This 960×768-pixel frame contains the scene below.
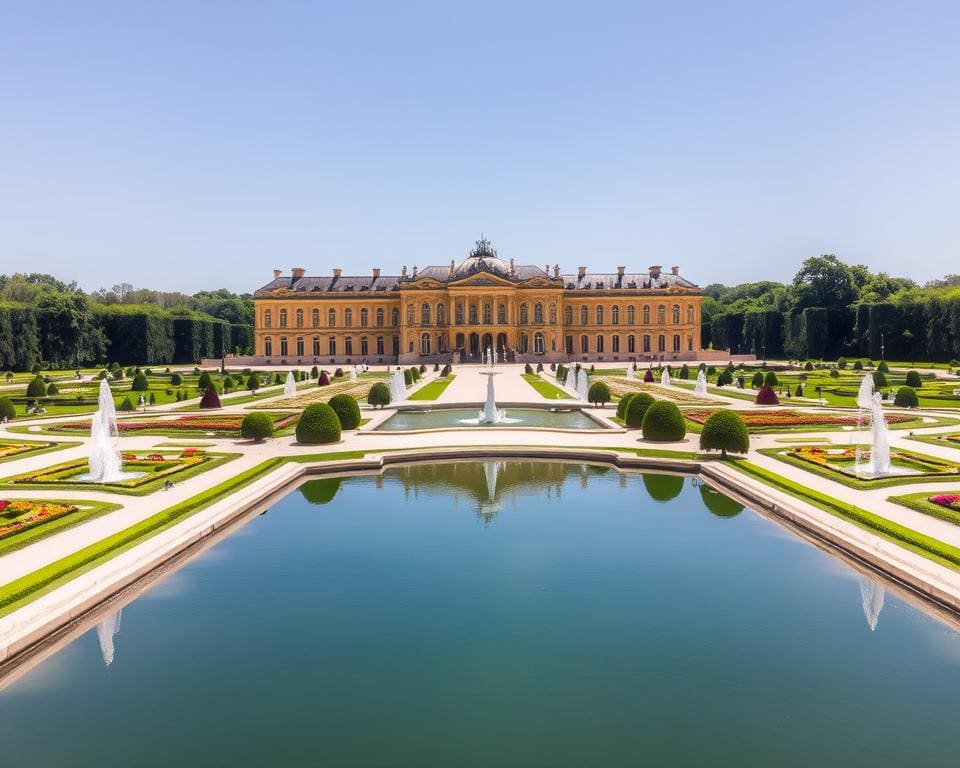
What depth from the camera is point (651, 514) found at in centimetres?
1461

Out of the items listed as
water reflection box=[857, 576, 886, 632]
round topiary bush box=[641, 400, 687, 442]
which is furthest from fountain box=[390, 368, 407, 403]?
water reflection box=[857, 576, 886, 632]

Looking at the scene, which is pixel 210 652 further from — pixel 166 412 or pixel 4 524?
pixel 166 412

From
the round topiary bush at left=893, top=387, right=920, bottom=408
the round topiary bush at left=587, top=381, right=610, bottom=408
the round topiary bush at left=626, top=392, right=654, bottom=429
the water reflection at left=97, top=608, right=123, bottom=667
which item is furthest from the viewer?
the round topiary bush at left=587, top=381, right=610, bottom=408

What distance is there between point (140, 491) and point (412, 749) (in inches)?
433

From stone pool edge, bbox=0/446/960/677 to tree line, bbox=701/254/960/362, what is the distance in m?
52.6

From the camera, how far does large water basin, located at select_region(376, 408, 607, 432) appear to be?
88.9 ft

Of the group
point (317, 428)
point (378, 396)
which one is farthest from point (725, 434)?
point (378, 396)

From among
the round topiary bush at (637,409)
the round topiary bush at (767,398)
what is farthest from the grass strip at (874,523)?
the round topiary bush at (767,398)

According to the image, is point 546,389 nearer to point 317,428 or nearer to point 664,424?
point 664,424

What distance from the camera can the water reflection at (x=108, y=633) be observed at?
28.1 ft

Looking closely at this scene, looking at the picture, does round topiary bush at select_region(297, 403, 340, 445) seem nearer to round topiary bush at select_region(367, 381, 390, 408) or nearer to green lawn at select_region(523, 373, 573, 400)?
round topiary bush at select_region(367, 381, 390, 408)

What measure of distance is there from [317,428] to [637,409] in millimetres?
10180

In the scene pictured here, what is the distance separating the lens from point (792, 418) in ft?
89.9

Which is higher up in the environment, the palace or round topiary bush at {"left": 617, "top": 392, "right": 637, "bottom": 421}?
the palace
